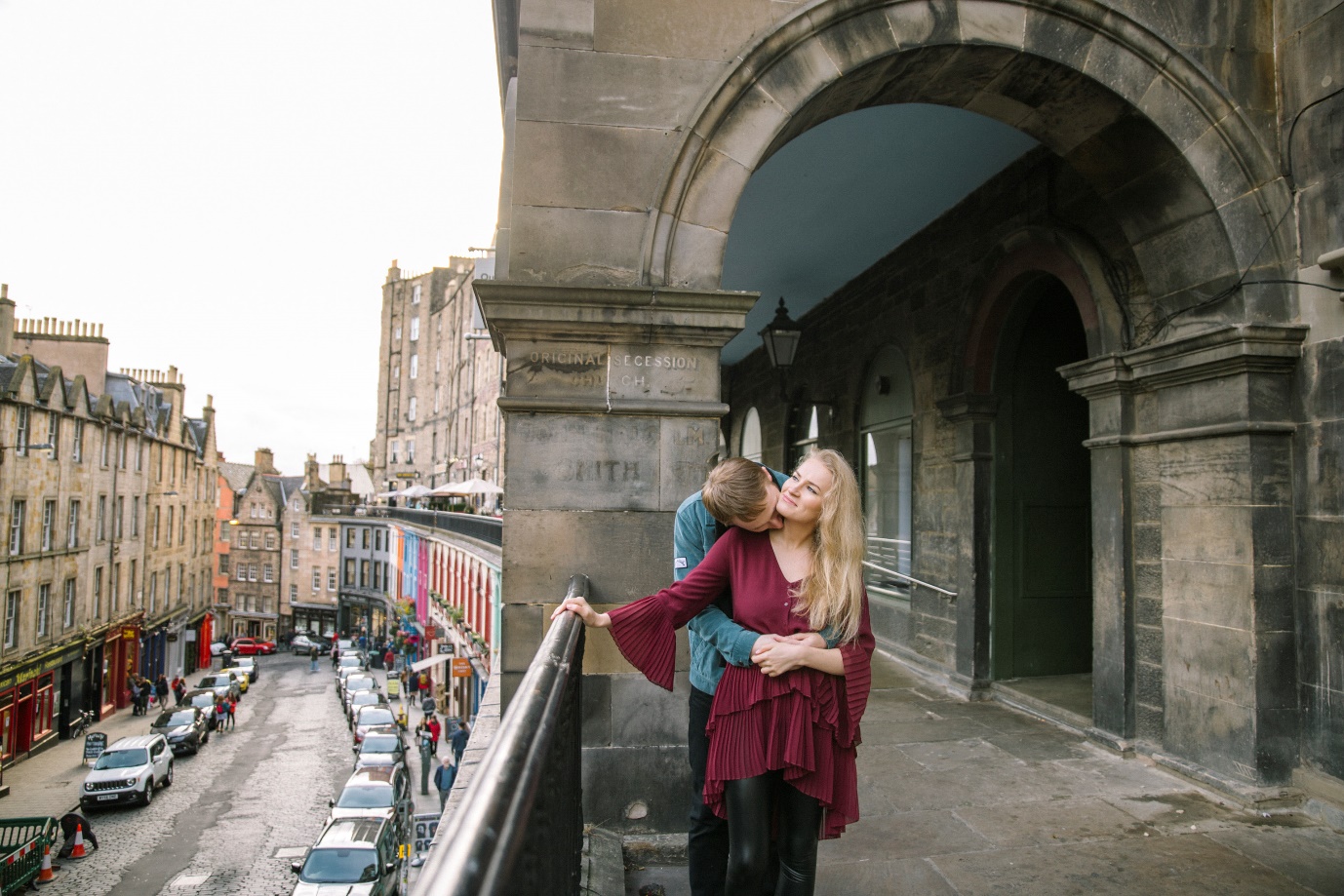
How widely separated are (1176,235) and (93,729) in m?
32.2

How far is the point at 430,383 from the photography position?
195ft

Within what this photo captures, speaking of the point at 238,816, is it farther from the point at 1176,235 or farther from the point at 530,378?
the point at 1176,235

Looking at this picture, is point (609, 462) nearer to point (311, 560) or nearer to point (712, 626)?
point (712, 626)

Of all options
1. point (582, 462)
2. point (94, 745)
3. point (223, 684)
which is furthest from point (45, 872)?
point (223, 684)

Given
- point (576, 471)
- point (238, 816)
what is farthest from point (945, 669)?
point (238, 816)

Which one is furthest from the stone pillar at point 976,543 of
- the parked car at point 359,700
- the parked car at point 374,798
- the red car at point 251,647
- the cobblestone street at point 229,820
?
the red car at point 251,647

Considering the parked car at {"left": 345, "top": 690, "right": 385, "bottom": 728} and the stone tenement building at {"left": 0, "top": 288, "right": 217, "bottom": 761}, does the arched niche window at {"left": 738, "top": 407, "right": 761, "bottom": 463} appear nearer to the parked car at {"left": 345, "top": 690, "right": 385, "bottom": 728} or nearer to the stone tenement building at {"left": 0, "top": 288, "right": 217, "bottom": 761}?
the parked car at {"left": 345, "top": 690, "right": 385, "bottom": 728}

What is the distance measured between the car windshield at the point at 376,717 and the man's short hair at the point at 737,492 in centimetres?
2391

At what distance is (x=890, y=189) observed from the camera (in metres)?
7.56

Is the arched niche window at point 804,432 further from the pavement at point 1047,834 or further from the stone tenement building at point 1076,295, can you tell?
the pavement at point 1047,834

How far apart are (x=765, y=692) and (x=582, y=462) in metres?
2.03

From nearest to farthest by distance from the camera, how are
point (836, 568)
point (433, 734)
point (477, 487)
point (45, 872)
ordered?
1. point (836, 568)
2. point (45, 872)
3. point (433, 734)
4. point (477, 487)

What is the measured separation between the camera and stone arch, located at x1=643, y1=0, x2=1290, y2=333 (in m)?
4.36

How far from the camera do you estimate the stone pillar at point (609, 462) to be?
13.1 ft
